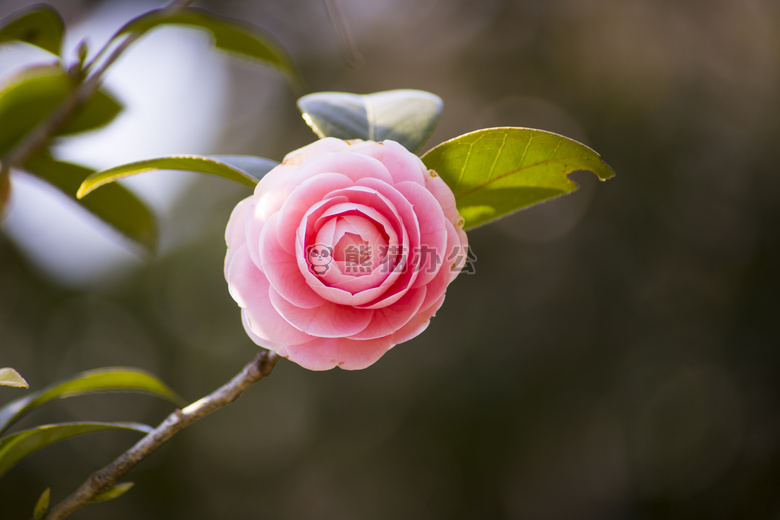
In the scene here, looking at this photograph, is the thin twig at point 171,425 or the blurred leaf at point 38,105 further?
the blurred leaf at point 38,105

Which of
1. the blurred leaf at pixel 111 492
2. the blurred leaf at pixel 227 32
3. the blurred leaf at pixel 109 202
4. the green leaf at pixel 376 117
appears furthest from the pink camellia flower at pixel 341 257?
the blurred leaf at pixel 109 202

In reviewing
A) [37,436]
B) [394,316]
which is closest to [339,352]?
[394,316]

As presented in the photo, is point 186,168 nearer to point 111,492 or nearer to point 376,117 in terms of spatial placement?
point 376,117

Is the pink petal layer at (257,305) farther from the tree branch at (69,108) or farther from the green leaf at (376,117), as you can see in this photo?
the tree branch at (69,108)

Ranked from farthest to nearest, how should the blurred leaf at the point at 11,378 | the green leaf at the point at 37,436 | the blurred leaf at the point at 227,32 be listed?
the blurred leaf at the point at 227,32 → the green leaf at the point at 37,436 → the blurred leaf at the point at 11,378

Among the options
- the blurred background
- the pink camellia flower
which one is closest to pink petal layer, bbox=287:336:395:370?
the pink camellia flower

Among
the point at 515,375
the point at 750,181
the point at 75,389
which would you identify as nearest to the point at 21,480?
the point at 515,375
